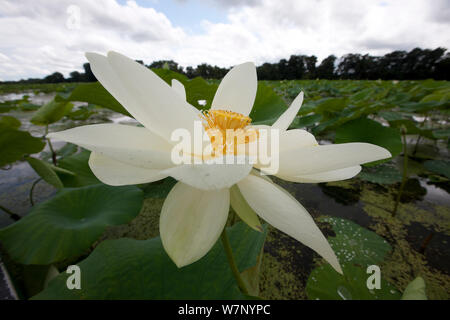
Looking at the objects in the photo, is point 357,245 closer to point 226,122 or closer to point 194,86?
point 226,122

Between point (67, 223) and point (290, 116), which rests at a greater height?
point (290, 116)

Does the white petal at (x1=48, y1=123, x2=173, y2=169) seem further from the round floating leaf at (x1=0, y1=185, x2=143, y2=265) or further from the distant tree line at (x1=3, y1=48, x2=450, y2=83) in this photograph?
the distant tree line at (x1=3, y1=48, x2=450, y2=83)

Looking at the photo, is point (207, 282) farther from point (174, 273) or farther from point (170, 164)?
point (170, 164)

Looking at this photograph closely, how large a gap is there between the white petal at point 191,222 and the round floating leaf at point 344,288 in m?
0.45

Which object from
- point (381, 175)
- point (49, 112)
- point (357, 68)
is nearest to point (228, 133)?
point (381, 175)

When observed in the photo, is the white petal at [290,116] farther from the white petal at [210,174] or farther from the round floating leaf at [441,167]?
the round floating leaf at [441,167]

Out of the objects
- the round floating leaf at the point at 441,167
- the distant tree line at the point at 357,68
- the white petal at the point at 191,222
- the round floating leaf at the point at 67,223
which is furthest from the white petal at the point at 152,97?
the distant tree line at the point at 357,68

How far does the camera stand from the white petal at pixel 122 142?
266 millimetres

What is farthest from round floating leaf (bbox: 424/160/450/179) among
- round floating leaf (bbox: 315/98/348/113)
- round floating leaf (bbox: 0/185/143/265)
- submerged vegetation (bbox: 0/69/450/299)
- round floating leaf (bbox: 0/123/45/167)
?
round floating leaf (bbox: 0/123/45/167)

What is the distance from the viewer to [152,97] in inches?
14.7

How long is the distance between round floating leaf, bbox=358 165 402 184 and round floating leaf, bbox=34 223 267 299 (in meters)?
1.07

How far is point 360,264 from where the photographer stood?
0.80 metres

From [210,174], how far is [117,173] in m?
0.18
